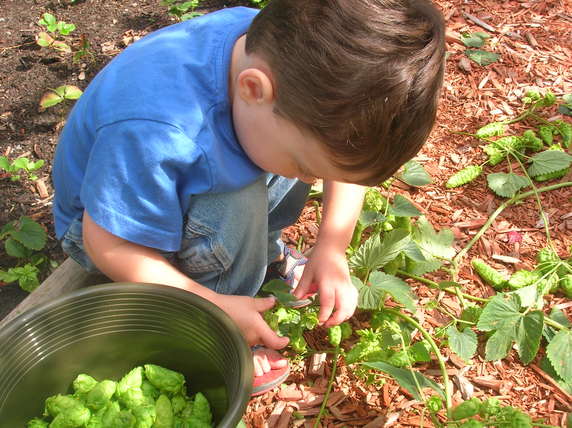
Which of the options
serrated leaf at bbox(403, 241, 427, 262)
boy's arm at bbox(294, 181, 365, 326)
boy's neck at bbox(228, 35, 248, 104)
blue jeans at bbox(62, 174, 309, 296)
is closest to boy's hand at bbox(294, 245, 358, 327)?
boy's arm at bbox(294, 181, 365, 326)

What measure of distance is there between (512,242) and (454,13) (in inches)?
49.9

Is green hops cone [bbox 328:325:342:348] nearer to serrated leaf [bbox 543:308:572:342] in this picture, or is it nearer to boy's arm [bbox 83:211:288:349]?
boy's arm [bbox 83:211:288:349]

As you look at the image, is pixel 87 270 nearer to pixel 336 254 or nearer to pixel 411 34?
pixel 336 254

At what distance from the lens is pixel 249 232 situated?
137cm

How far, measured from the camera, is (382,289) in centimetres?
149

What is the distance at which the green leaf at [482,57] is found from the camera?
241cm

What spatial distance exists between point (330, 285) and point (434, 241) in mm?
478

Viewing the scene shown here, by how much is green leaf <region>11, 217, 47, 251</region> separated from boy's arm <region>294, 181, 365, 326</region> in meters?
0.77

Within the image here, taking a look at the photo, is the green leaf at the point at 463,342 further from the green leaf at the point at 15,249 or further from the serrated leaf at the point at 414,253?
the green leaf at the point at 15,249

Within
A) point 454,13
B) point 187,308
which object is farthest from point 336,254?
point 454,13

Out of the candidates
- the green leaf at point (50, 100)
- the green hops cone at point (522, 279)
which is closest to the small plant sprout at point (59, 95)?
the green leaf at point (50, 100)

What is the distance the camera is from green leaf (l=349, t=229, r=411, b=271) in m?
1.57

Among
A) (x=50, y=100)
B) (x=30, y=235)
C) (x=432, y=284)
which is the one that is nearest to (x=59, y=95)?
(x=50, y=100)

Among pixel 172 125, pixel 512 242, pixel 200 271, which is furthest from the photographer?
pixel 512 242
